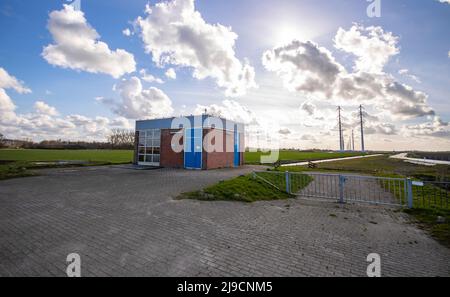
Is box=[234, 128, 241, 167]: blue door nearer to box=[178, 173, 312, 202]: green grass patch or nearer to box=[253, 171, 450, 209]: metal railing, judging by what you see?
box=[253, 171, 450, 209]: metal railing

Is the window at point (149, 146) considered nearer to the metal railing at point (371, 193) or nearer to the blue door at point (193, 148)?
the blue door at point (193, 148)

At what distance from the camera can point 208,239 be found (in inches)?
184

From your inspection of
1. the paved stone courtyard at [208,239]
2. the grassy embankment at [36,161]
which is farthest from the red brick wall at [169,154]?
the paved stone courtyard at [208,239]

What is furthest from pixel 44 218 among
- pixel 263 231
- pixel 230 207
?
pixel 263 231

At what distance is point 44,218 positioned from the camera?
598 cm

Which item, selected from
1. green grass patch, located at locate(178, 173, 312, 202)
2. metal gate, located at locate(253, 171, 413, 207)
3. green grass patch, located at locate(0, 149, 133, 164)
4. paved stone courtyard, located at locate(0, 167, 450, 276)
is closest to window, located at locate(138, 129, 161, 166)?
green grass patch, located at locate(0, 149, 133, 164)

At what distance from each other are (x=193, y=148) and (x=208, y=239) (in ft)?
50.0

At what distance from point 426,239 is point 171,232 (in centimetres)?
604

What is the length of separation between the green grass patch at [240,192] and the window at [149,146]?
13.4 m

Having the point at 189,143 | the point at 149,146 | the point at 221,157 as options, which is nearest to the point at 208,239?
the point at 189,143

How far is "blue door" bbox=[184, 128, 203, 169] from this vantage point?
19.2 m

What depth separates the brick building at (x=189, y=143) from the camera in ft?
63.0

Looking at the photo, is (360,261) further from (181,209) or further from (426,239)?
(181,209)

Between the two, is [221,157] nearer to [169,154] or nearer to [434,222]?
[169,154]
